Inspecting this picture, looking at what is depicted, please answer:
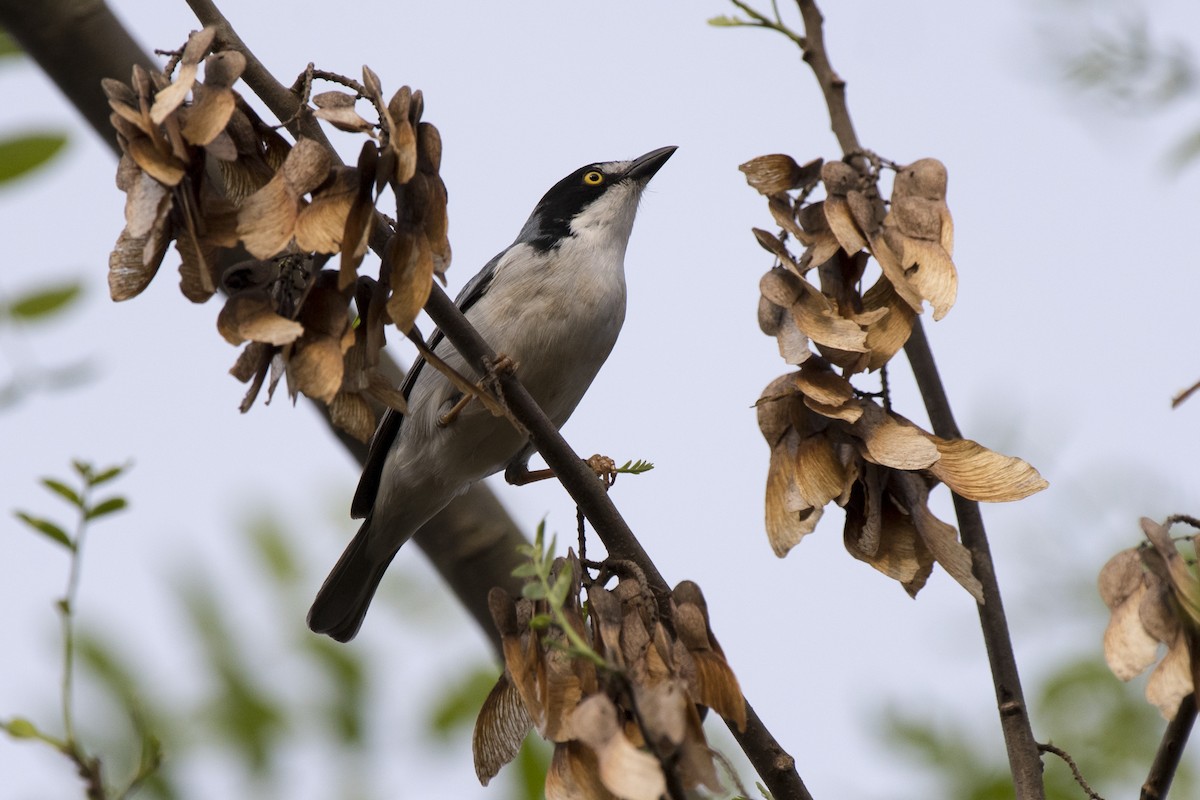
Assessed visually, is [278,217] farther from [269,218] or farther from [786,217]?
[786,217]

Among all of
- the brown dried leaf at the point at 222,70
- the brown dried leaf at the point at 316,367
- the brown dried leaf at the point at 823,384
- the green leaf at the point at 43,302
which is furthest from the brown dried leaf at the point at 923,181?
the green leaf at the point at 43,302

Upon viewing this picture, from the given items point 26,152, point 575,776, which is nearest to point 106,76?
point 26,152

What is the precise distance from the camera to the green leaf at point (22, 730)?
186cm

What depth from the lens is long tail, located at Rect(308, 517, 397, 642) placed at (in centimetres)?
499

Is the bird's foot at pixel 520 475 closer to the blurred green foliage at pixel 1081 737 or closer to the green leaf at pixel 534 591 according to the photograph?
the blurred green foliage at pixel 1081 737

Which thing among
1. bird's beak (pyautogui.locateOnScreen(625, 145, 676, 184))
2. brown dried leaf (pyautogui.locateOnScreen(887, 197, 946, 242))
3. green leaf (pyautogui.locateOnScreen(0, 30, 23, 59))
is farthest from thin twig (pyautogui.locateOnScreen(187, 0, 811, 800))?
bird's beak (pyautogui.locateOnScreen(625, 145, 676, 184))

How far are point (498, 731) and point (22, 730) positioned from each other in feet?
3.03

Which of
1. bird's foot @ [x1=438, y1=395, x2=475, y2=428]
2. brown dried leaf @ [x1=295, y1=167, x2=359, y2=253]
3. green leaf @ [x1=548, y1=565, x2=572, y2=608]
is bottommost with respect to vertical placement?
green leaf @ [x1=548, y1=565, x2=572, y2=608]

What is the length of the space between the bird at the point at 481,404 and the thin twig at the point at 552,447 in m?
2.16

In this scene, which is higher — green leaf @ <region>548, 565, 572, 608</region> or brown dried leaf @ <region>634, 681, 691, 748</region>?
green leaf @ <region>548, 565, 572, 608</region>

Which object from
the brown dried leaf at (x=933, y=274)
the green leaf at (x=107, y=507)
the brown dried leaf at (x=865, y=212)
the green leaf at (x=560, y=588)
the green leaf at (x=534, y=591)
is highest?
the green leaf at (x=107, y=507)

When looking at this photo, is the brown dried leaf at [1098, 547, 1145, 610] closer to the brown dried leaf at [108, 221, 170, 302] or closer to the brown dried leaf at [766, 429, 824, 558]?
the brown dried leaf at [766, 429, 824, 558]

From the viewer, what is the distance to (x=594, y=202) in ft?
19.9

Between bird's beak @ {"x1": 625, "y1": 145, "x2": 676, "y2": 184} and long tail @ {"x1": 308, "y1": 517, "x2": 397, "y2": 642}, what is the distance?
2.19 m
